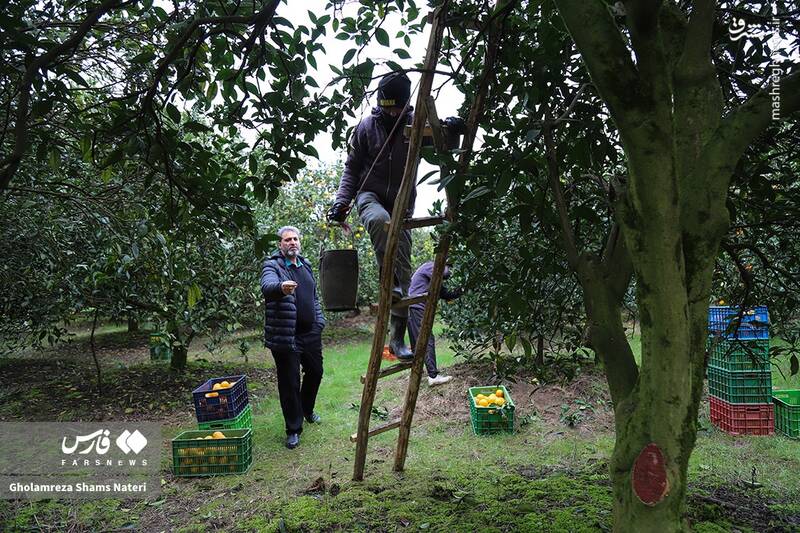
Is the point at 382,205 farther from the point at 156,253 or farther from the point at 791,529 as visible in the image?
the point at 791,529

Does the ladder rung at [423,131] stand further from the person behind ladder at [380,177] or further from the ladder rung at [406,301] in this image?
the ladder rung at [406,301]

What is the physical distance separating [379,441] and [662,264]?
4.15 metres

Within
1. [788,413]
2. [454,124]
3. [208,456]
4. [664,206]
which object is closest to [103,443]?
[208,456]

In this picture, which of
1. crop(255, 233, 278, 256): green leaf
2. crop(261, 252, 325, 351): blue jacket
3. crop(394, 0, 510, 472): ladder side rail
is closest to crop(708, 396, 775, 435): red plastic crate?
crop(394, 0, 510, 472): ladder side rail

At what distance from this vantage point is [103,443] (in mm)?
4691

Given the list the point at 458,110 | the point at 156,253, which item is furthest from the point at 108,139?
the point at 458,110

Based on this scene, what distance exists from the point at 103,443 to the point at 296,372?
5.93 feet

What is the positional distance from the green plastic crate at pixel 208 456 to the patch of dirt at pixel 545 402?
83.1 inches

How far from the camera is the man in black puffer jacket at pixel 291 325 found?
4984 millimetres

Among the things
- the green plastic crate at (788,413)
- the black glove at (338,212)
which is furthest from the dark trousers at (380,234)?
the green plastic crate at (788,413)

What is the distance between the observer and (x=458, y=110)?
3.76 metres

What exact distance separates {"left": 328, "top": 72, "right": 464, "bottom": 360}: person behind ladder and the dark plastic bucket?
0.94 ft

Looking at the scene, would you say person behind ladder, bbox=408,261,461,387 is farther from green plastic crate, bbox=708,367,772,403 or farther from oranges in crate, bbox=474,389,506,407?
green plastic crate, bbox=708,367,772,403

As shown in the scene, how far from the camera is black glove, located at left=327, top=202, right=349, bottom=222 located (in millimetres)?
3482
